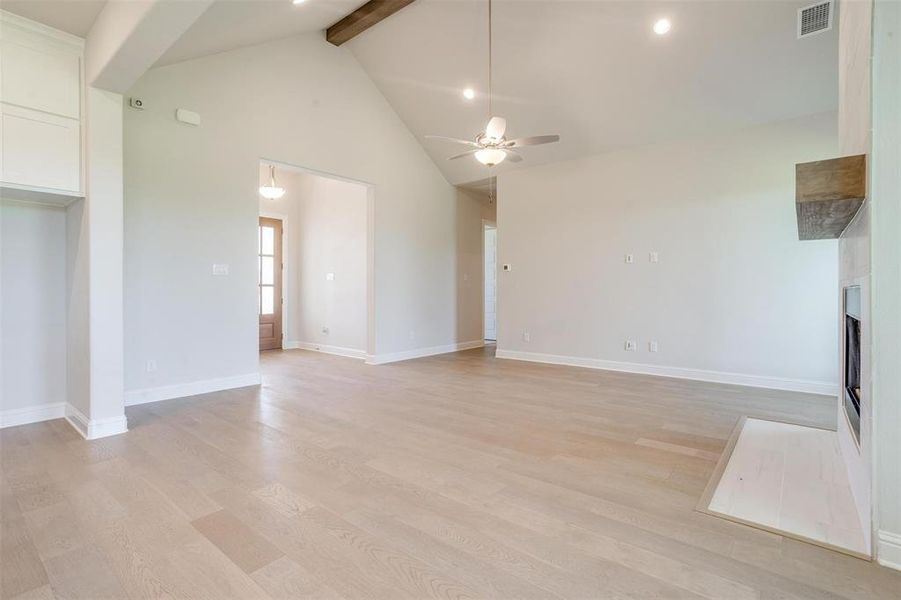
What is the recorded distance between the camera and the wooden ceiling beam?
4832mm

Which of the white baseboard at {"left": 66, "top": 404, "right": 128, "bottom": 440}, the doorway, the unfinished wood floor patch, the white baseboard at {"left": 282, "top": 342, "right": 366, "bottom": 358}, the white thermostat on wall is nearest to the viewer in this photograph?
the unfinished wood floor patch

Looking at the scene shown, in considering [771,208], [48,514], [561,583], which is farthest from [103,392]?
[771,208]

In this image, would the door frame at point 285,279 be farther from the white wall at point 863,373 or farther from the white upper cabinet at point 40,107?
the white wall at point 863,373

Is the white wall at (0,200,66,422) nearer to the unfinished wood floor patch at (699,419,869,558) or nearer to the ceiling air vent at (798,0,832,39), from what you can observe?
the unfinished wood floor patch at (699,419,869,558)

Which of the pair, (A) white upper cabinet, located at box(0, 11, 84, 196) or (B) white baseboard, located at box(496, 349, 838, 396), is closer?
(A) white upper cabinet, located at box(0, 11, 84, 196)

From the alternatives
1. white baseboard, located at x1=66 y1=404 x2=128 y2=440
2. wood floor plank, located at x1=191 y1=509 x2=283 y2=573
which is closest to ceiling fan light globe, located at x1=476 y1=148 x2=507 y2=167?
wood floor plank, located at x1=191 y1=509 x2=283 y2=573

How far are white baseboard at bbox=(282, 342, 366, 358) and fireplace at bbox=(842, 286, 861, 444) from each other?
225 inches

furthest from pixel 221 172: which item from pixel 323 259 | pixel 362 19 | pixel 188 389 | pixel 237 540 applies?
pixel 237 540

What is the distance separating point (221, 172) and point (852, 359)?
5504 millimetres

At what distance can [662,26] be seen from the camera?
418cm

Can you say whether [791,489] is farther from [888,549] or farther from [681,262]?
[681,262]

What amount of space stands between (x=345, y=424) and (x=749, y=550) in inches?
105

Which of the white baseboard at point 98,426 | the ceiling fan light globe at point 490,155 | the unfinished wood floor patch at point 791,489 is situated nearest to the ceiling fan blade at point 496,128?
the ceiling fan light globe at point 490,155

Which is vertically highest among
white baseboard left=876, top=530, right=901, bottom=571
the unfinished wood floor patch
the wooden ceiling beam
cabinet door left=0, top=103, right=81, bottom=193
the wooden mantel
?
the wooden ceiling beam
